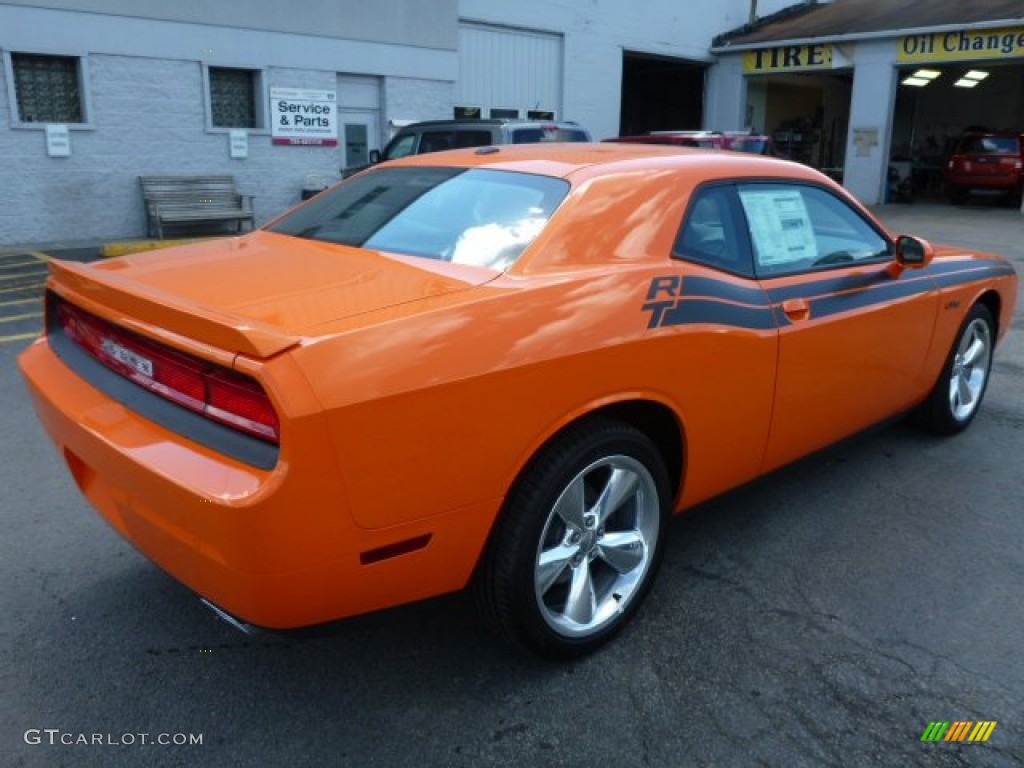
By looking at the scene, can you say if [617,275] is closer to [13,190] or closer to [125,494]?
[125,494]

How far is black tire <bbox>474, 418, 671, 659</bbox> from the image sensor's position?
256 centimetres

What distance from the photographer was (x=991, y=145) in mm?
20625

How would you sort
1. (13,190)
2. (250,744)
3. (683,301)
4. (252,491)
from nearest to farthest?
(252,491) → (250,744) → (683,301) → (13,190)

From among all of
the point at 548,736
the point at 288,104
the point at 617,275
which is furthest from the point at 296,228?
the point at 288,104

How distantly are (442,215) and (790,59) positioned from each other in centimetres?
2183

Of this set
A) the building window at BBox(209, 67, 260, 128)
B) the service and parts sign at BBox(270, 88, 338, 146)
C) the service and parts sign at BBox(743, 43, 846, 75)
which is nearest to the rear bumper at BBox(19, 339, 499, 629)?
the building window at BBox(209, 67, 260, 128)

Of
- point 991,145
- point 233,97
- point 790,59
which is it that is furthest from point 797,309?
point 790,59

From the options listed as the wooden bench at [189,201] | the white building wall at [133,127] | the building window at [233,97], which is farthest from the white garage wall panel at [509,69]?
the wooden bench at [189,201]

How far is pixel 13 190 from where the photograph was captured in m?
12.5

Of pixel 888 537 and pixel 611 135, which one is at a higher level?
pixel 611 135

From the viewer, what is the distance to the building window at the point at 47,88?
40.6ft

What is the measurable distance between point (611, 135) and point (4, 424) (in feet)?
58.3

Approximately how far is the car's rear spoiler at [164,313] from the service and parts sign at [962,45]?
20.8 meters

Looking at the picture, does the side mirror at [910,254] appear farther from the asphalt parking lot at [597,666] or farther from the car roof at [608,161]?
the asphalt parking lot at [597,666]
